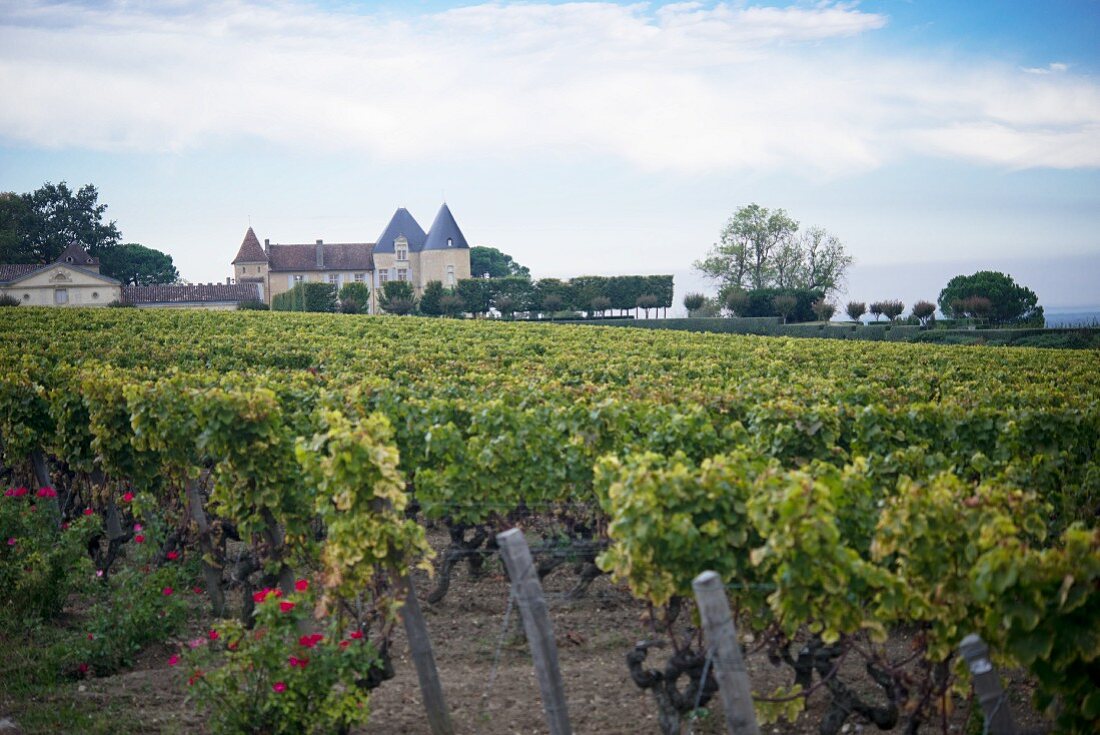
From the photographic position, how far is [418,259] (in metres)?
91.6

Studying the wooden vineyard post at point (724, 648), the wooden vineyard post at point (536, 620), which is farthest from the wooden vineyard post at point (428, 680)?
the wooden vineyard post at point (724, 648)

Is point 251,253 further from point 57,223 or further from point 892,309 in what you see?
point 892,309

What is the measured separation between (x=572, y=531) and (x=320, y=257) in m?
87.6

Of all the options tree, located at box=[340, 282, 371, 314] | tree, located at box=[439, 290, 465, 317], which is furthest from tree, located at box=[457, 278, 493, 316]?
tree, located at box=[340, 282, 371, 314]

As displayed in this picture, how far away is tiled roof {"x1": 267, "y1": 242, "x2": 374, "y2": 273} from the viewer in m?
92.4

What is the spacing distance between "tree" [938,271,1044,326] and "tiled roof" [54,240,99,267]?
239 feet

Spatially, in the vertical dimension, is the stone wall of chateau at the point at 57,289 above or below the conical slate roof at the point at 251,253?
below

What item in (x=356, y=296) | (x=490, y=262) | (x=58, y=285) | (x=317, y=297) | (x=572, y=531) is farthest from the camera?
(x=490, y=262)

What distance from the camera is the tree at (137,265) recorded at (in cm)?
9056

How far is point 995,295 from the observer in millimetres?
61781

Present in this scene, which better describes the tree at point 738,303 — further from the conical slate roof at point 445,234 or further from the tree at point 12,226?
the tree at point 12,226

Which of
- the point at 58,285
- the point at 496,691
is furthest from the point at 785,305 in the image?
the point at 58,285

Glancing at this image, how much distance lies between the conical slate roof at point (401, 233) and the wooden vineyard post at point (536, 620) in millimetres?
→ 89283

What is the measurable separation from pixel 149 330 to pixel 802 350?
1764cm
